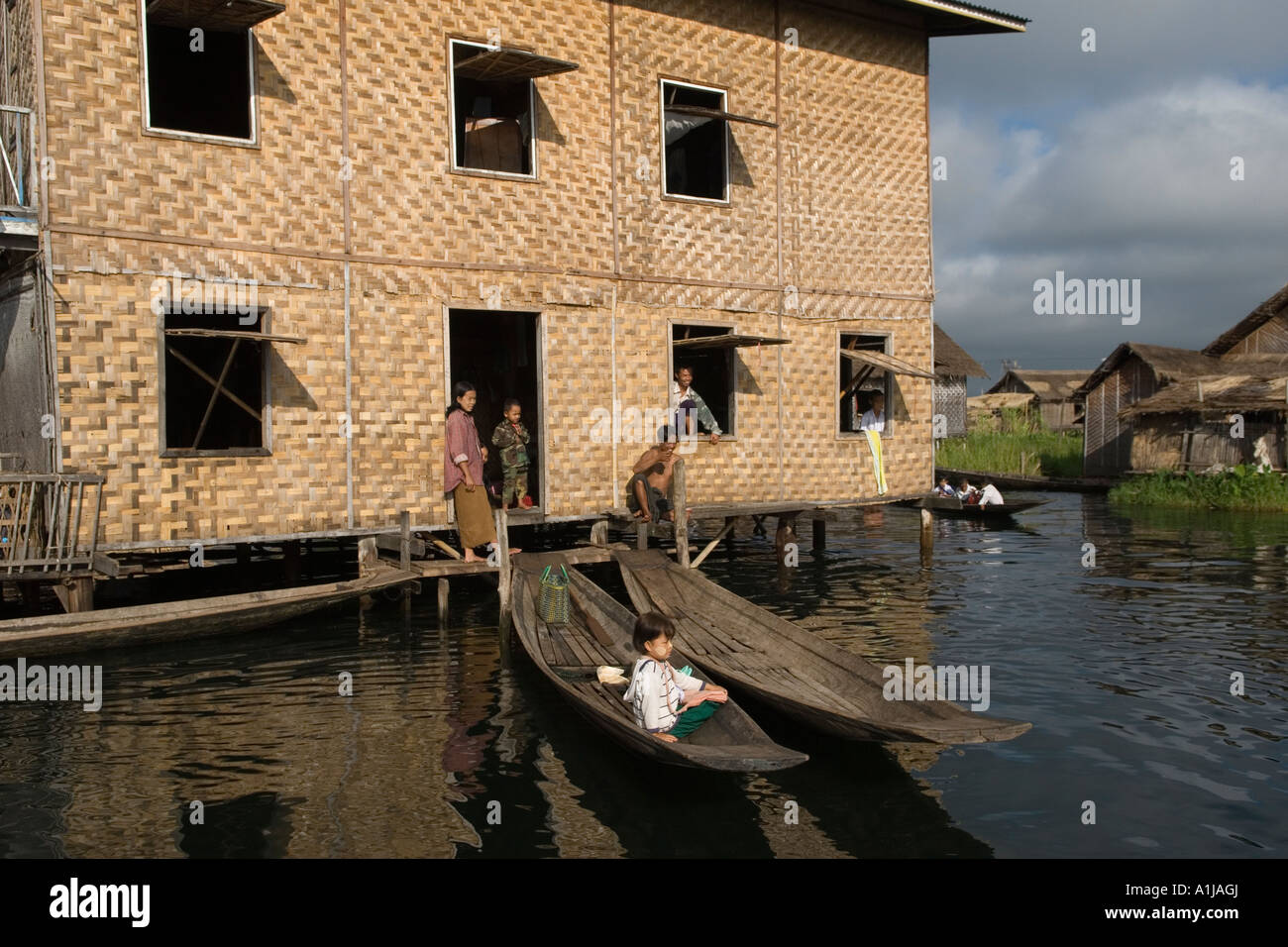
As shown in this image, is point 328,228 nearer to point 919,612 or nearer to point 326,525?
point 326,525

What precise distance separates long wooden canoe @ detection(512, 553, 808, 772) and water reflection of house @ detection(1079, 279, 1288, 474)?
20.9 m

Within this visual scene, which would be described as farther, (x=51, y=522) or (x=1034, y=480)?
(x=1034, y=480)

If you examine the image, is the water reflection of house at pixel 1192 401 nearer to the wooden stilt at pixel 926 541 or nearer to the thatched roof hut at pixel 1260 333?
the thatched roof hut at pixel 1260 333

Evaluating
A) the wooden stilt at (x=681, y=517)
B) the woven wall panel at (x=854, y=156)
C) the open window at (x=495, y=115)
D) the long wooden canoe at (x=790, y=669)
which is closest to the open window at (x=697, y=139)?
the woven wall panel at (x=854, y=156)

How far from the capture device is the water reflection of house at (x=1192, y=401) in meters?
25.7

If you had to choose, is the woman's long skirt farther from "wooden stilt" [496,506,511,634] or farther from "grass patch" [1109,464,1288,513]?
"grass patch" [1109,464,1288,513]

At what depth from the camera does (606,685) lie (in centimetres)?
766

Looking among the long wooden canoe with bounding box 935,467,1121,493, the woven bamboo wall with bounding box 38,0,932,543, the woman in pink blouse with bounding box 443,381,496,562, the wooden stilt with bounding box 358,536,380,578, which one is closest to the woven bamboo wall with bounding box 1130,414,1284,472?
the long wooden canoe with bounding box 935,467,1121,493

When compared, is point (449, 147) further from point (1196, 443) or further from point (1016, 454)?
point (1016, 454)

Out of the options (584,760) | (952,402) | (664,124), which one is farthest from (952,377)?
(584,760)

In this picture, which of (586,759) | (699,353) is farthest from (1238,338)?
(586,759)

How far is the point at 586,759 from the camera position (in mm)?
7094

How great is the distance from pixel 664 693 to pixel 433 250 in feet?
22.4

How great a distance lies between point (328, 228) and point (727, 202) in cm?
506
